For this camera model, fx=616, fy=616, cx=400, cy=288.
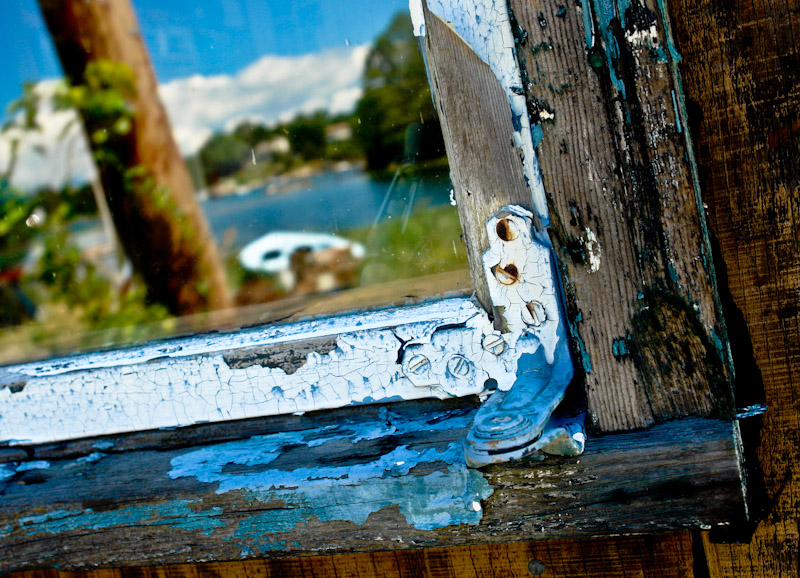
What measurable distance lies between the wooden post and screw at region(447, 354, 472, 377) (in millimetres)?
2040

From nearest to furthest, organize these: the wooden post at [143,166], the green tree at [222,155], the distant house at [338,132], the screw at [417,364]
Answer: the screw at [417,364] → the distant house at [338,132] → the wooden post at [143,166] → the green tree at [222,155]

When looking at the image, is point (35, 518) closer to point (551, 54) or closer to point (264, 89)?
point (551, 54)

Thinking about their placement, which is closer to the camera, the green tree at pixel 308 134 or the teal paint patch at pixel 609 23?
the teal paint patch at pixel 609 23

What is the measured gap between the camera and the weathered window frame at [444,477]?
592 millimetres

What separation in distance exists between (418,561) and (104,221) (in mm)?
3059

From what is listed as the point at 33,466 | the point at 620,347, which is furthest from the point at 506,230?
the point at 33,466

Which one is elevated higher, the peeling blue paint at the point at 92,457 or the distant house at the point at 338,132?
the distant house at the point at 338,132

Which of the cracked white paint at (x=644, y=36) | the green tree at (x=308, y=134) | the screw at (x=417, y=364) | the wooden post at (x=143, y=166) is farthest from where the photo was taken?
the green tree at (x=308, y=134)

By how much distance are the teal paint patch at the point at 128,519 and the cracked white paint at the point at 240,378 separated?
129mm

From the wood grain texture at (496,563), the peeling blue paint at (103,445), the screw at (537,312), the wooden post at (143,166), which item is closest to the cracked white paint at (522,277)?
the screw at (537,312)

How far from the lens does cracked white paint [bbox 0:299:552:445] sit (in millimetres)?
747

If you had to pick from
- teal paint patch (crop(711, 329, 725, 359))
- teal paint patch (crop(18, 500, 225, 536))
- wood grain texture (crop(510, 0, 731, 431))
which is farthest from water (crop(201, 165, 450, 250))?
teal paint patch (crop(18, 500, 225, 536))

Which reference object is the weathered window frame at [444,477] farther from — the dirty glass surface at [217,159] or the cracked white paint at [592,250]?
the dirty glass surface at [217,159]

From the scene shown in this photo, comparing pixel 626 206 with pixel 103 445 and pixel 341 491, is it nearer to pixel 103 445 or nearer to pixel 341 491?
pixel 341 491
